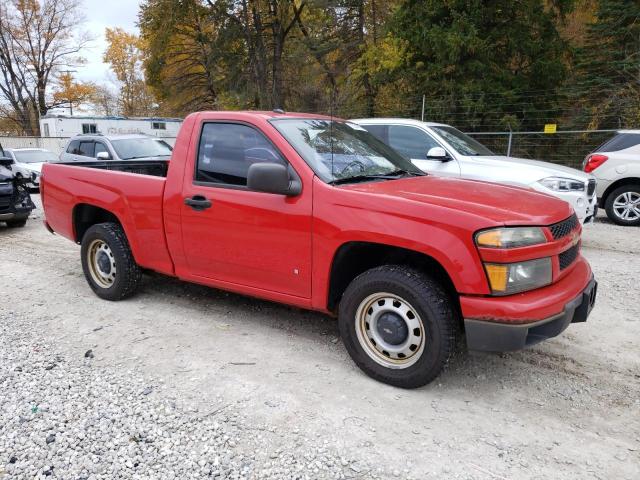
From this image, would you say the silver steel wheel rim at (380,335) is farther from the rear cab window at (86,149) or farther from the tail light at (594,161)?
the rear cab window at (86,149)

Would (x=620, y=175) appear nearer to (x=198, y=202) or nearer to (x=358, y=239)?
(x=358, y=239)

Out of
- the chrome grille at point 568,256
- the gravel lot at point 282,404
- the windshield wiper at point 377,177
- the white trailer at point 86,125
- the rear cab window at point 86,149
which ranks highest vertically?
the white trailer at point 86,125

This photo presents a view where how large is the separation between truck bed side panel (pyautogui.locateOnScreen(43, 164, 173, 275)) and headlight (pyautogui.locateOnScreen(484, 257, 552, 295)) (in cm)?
285

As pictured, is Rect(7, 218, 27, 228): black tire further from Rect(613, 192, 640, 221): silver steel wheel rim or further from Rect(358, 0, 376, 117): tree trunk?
Rect(358, 0, 376, 117): tree trunk

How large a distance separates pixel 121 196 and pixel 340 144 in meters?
2.18

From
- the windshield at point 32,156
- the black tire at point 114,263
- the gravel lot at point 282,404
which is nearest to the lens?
the gravel lot at point 282,404

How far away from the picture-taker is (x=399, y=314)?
→ 3227mm

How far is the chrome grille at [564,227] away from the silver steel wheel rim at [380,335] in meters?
1.01

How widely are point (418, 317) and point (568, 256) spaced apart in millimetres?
1149

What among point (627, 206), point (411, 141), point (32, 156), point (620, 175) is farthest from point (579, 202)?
point (32, 156)

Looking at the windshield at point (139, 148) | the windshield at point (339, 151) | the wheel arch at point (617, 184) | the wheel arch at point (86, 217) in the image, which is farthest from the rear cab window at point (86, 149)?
the wheel arch at point (617, 184)

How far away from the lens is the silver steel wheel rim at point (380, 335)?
3197mm

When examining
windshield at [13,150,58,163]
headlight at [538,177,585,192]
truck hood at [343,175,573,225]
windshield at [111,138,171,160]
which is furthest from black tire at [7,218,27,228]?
headlight at [538,177,585,192]

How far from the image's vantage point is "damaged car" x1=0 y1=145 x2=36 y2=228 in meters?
9.20
